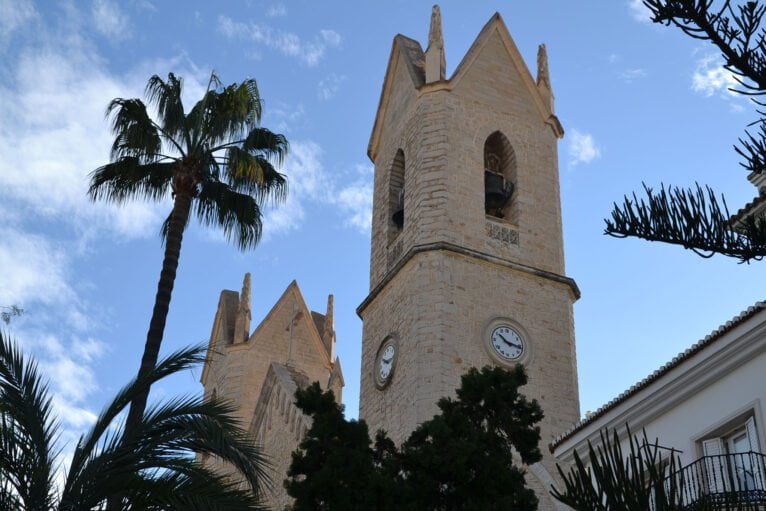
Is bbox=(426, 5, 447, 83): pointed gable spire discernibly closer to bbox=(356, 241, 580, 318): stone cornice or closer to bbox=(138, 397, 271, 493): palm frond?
bbox=(356, 241, 580, 318): stone cornice

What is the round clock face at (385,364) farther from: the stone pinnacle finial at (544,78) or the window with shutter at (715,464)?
the window with shutter at (715,464)

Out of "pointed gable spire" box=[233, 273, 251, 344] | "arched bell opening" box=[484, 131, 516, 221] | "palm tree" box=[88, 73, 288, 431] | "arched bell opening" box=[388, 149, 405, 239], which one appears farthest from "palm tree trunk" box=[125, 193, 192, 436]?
"pointed gable spire" box=[233, 273, 251, 344]

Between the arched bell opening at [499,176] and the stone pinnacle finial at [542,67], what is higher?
the stone pinnacle finial at [542,67]

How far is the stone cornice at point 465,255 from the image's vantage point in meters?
22.8

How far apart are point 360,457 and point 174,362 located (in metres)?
2.99

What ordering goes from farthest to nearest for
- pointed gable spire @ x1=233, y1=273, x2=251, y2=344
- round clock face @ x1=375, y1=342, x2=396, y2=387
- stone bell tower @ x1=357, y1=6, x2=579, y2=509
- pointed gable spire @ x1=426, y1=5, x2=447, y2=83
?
pointed gable spire @ x1=233, y1=273, x2=251, y2=344
pointed gable spire @ x1=426, y1=5, x2=447, y2=83
round clock face @ x1=375, y1=342, x2=396, y2=387
stone bell tower @ x1=357, y1=6, x2=579, y2=509

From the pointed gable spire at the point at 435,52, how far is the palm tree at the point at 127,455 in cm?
1561

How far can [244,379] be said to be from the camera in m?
31.9

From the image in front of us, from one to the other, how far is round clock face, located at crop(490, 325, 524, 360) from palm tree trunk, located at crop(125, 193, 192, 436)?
8023 mm

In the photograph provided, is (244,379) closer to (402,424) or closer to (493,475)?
(402,424)

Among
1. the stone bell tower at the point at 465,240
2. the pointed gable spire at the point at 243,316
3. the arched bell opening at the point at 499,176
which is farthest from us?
the pointed gable spire at the point at 243,316

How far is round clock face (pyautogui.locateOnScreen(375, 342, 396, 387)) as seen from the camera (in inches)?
893

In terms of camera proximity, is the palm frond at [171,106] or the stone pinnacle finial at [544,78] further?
the stone pinnacle finial at [544,78]

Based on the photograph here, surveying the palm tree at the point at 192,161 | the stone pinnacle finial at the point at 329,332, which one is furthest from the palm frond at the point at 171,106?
the stone pinnacle finial at the point at 329,332
